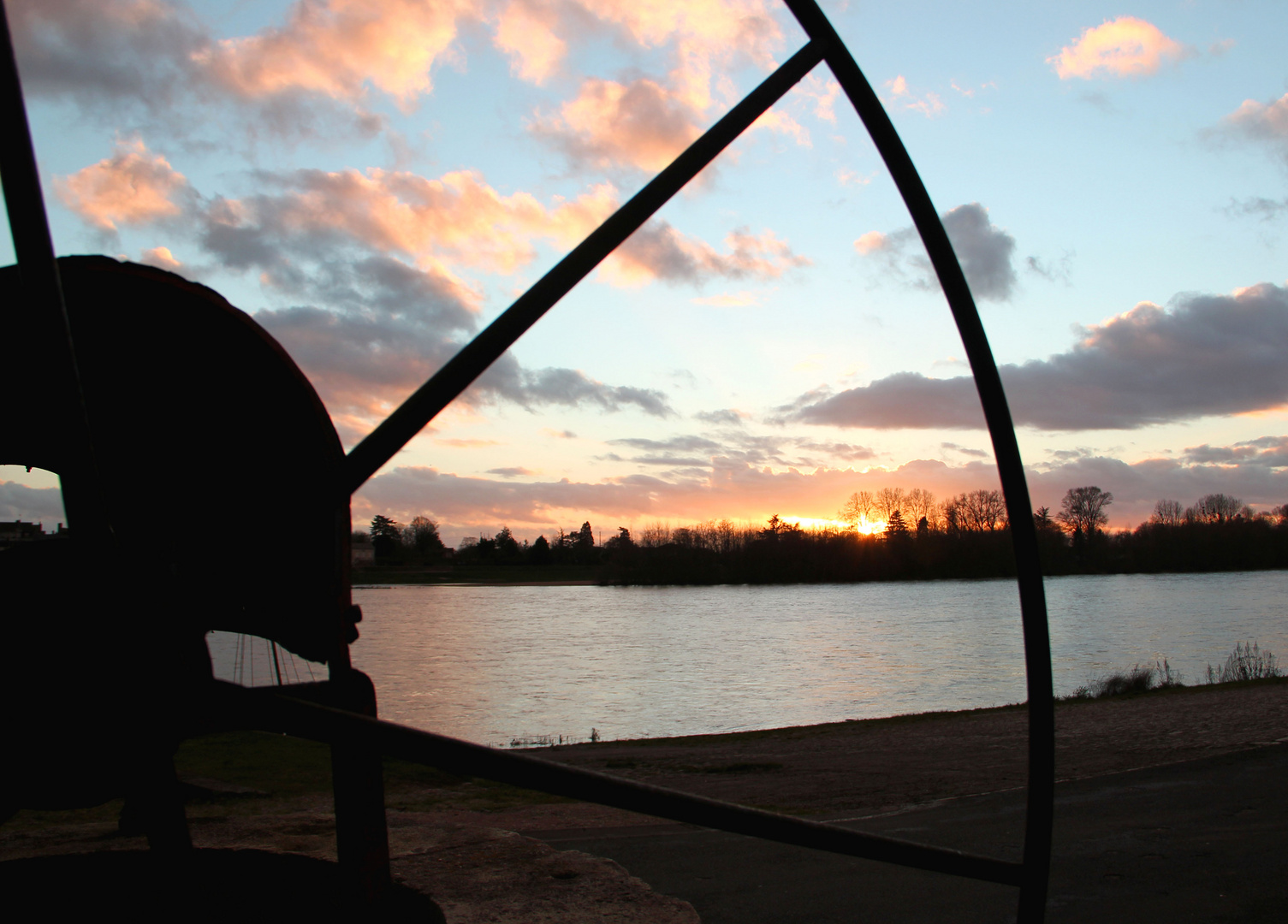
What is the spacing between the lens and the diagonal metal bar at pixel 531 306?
1496 mm

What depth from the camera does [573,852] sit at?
5957 mm

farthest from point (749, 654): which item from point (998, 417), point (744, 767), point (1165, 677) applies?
point (998, 417)

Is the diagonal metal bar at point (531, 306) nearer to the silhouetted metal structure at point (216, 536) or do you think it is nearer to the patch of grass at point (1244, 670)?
the silhouetted metal structure at point (216, 536)

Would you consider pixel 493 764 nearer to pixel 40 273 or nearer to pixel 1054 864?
pixel 40 273

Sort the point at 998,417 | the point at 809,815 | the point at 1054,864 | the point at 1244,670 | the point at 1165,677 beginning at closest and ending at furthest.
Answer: the point at 998,417
the point at 1054,864
the point at 809,815
the point at 1244,670
the point at 1165,677

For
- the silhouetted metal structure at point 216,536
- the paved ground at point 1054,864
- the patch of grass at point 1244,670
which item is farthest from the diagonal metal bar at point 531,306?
the patch of grass at point 1244,670

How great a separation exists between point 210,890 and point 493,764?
239 cm

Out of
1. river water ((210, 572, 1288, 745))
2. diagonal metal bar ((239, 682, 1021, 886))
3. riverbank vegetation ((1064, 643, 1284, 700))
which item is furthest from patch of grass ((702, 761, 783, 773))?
diagonal metal bar ((239, 682, 1021, 886))

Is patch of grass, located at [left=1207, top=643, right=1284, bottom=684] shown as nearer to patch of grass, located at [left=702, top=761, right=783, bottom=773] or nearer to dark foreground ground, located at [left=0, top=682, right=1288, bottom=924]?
dark foreground ground, located at [left=0, top=682, right=1288, bottom=924]

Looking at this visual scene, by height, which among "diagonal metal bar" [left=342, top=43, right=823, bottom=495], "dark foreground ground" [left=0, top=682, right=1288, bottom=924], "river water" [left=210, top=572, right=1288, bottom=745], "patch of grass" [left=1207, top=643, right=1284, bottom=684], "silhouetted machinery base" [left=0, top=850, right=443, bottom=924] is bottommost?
"river water" [left=210, top=572, right=1288, bottom=745]

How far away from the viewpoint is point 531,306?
153 cm

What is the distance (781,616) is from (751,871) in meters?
57.0

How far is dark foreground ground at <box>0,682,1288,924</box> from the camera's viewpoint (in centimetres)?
522

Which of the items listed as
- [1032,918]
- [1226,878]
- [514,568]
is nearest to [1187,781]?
[1226,878]
